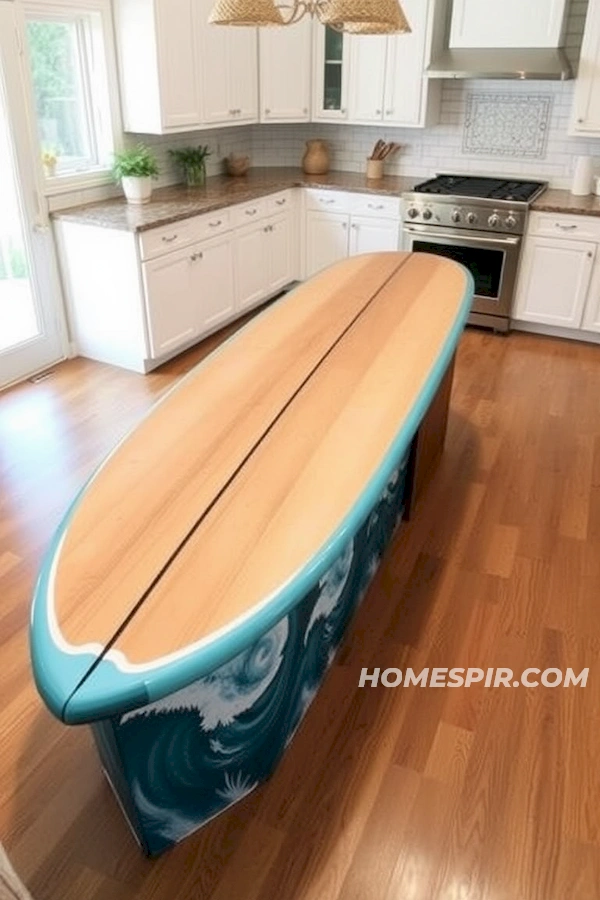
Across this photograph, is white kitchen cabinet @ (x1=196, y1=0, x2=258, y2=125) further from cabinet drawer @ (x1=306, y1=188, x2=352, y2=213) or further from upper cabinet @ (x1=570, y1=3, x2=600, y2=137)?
upper cabinet @ (x1=570, y1=3, x2=600, y2=137)

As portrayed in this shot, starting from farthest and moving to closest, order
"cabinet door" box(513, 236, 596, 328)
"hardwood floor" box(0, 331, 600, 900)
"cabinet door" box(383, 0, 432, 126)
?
"cabinet door" box(383, 0, 432, 126)
"cabinet door" box(513, 236, 596, 328)
"hardwood floor" box(0, 331, 600, 900)

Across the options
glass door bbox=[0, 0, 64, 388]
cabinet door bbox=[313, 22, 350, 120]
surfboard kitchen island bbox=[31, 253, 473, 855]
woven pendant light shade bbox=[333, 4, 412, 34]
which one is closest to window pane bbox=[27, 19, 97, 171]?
glass door bbox=[0, 0, 64, 388]

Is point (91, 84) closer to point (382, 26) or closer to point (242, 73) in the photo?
point (242, 73)

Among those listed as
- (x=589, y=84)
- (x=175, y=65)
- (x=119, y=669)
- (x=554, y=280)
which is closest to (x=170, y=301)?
(x=175, y=65)

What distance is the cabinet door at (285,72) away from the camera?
4570 millimetres

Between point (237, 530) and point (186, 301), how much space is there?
2.89 m

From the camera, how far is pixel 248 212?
14.5 ft

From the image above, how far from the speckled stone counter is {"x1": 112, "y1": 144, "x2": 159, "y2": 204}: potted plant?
235cm

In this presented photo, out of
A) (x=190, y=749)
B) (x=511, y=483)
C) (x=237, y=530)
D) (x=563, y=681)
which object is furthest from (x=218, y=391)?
(x=511, y=483)

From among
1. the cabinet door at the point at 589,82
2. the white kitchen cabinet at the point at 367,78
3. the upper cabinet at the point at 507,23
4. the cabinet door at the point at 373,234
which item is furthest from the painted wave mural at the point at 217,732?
the white kitchen cabinet at the point at 367,78

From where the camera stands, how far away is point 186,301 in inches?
159

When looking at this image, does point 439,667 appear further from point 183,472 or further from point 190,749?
point 183,472

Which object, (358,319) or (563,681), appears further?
(358,319)

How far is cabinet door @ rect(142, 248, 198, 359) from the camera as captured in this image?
372 cm
